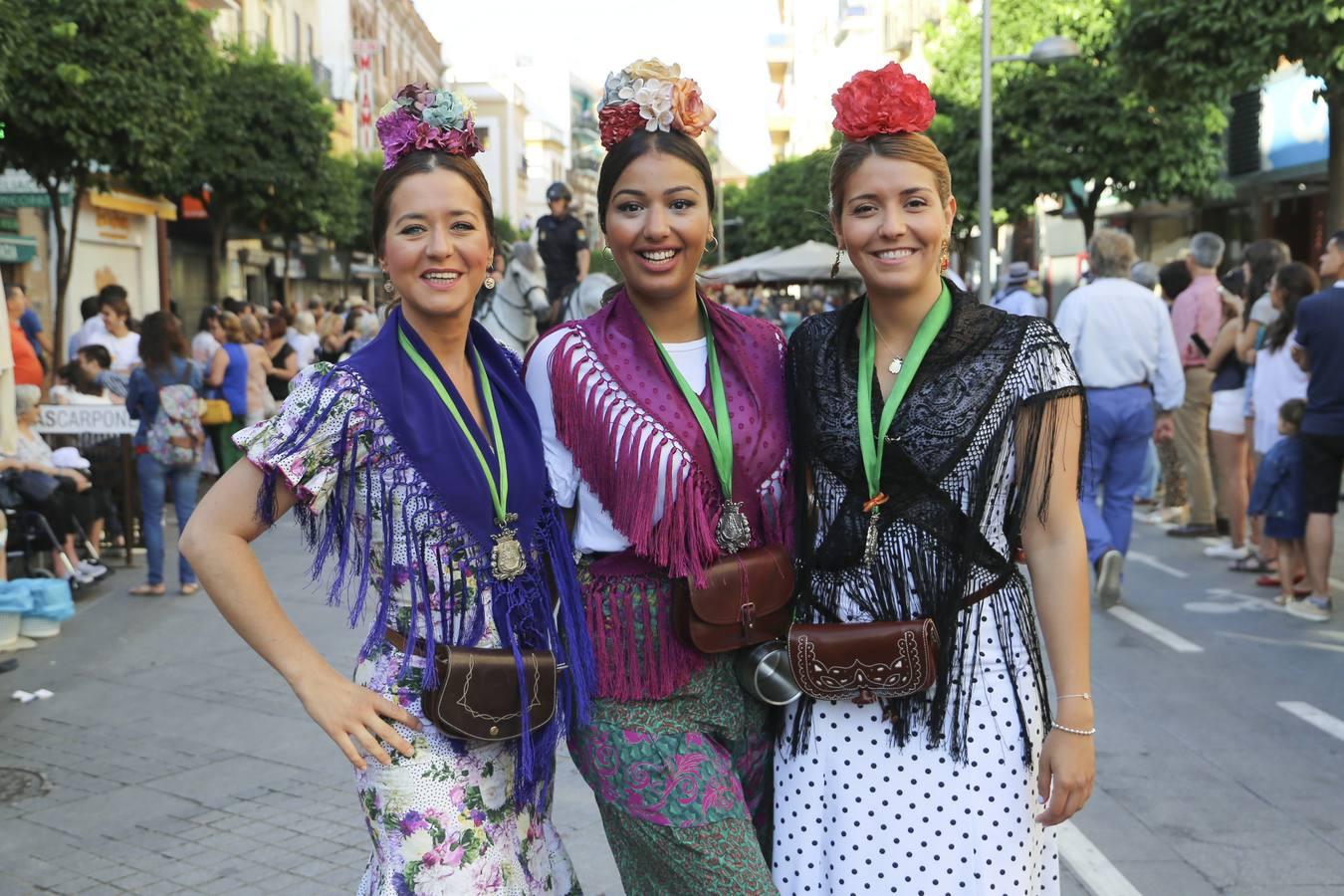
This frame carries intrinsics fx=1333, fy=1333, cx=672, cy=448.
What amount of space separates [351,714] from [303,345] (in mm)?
14673

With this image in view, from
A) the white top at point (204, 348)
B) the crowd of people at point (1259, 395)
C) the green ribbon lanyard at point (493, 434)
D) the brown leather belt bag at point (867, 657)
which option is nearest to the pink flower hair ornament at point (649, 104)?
the green ribbon lanyard at point (493, 434)

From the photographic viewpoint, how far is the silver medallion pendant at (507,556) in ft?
7.84

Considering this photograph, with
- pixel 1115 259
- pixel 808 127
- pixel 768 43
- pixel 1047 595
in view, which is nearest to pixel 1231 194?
pixel 1115 259

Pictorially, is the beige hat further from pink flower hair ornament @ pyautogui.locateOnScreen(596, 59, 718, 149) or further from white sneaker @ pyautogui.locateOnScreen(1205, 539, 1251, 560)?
white sneaker @ pyautogui.locateOnScreen(1205, 539, 1251, 560)

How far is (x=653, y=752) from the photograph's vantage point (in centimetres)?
242

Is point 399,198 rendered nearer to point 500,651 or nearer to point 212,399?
point 500,651

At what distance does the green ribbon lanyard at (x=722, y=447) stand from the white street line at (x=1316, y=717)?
13.3 ft

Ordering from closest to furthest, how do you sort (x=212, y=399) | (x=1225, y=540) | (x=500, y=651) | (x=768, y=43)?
(x=500, y=651)
(x=1225, y=540)
(x=212, y=399)
(x=768, y=43)

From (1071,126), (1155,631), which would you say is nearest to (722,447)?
(1155,631)

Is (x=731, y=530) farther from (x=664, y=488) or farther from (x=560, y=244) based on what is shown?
(x=560, y=244)

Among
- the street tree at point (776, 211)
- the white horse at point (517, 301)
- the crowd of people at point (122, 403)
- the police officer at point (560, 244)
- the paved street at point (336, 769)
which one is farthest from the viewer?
the street tree at point (776, 211)

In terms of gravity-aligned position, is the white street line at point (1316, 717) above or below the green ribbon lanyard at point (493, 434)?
below

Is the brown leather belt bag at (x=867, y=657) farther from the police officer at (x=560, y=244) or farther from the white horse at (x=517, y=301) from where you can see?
the police officer at (x=560, y=244)

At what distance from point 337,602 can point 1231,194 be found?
71.1 feet
